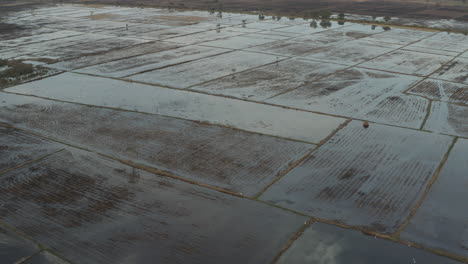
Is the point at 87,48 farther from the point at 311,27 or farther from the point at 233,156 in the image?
the point at 233,156

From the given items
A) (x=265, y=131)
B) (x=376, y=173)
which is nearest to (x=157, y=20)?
(x=265, y=131)

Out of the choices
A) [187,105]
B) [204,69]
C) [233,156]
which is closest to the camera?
[233,156]

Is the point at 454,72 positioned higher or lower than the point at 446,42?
lower

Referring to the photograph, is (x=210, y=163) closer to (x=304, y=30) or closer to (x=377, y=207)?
(x=377, y=207)

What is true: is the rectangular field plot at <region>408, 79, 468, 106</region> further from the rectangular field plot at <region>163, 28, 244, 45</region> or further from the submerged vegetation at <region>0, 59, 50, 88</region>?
the submerged vegetation at <region>0, 59, 50, 88</region>

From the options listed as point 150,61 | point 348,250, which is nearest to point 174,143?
point 348,250

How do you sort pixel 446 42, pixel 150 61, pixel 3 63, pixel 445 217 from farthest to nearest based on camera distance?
pixel 446 42
pixel 150 61
pixel 3 63
pixel 445 217
